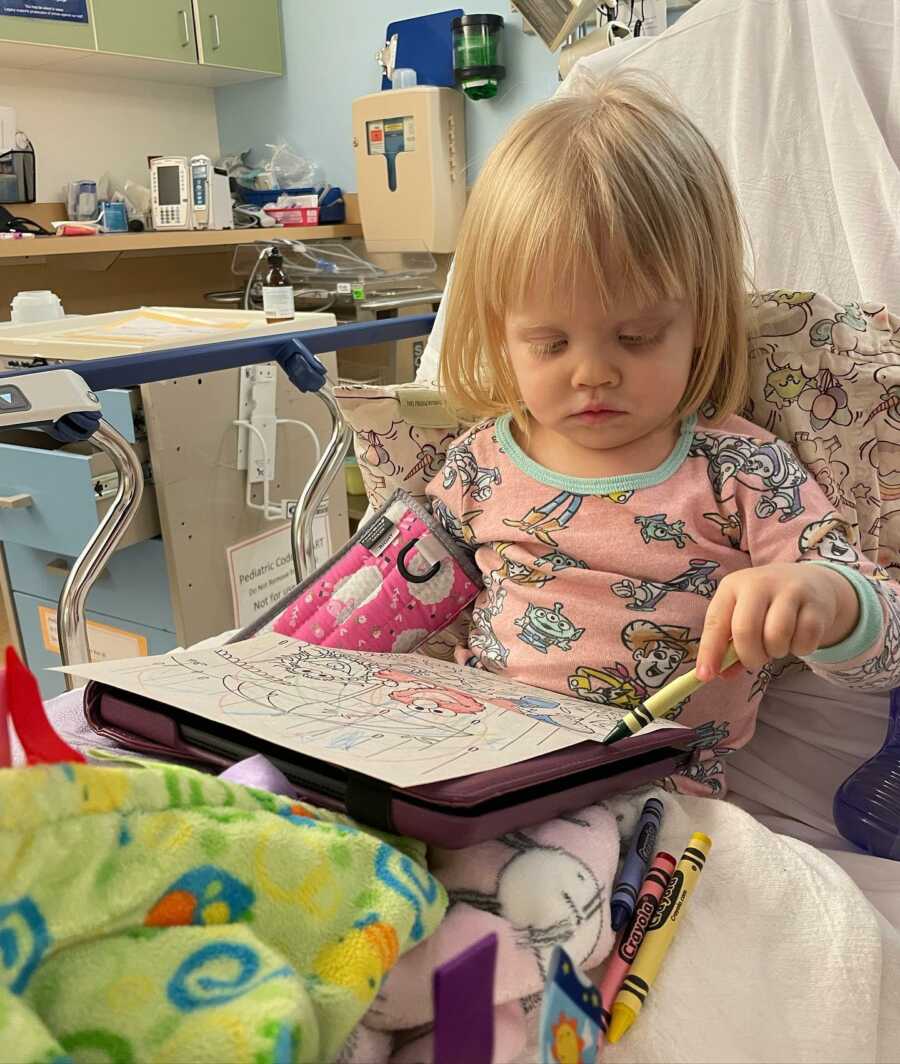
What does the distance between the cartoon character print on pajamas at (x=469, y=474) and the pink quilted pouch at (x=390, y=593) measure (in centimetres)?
5

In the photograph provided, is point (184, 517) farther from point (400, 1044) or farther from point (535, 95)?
point (535, 95)

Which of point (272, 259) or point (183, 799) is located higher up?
point (272, 259)

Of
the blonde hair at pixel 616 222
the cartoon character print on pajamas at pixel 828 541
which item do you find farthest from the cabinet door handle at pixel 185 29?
the cartoon character print on pajamas at pixel 828 541

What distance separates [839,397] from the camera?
81 cm

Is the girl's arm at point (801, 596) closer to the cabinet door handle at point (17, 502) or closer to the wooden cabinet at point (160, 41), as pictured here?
the cabinet door handle at point (17, 502)

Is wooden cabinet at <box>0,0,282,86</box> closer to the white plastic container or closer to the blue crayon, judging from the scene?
the white plastic container

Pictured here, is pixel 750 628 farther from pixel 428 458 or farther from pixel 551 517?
pixel 428 458

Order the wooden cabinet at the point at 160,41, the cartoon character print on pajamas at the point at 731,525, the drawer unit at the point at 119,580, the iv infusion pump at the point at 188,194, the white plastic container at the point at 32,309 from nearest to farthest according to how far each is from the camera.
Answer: the cartoon character print on pajamas at the point at 731,525
the drawer unit at the point at 119,580
the white plastic container at the point at 32,309
the wooden cabinet at the point at 160,41
the iv infusion pump at the point at 188,194

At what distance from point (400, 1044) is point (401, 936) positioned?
0.06 meters

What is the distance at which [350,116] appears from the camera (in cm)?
309

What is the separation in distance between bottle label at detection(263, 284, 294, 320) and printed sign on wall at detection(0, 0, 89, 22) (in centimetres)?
132

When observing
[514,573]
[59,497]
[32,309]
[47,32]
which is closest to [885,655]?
[514,573]

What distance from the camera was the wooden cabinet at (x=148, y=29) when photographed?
270 cm

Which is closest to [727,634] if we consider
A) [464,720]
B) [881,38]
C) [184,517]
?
[464,720]
